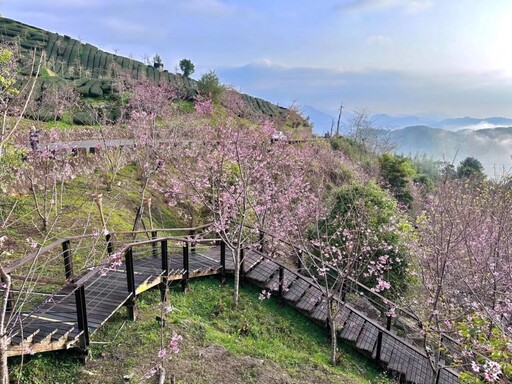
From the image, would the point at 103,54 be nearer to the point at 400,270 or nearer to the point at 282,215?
the point at 282,215

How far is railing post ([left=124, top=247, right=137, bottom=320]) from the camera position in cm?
607

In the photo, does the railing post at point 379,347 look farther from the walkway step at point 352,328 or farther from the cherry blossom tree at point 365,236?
the cherry blossom tree at point 365,236

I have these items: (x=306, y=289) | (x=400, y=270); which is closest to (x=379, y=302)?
(x=400, y=270)

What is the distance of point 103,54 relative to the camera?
4434 centimetres

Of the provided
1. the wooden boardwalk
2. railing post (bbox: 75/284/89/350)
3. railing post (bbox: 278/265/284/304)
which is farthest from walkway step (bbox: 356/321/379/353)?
railing post (bbox: 75/284/89/350)

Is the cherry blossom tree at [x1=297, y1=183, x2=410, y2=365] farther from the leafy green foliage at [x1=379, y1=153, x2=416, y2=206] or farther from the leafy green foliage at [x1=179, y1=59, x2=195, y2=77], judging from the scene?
the leafy green foliage at [x1=179, y1=59, x2=195, y2=77]

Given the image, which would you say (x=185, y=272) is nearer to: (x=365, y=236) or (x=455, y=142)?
(x=365, y=236)

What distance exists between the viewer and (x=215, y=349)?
591 centimetres

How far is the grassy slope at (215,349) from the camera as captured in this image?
4.85 m

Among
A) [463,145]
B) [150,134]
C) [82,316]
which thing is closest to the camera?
[82,316]

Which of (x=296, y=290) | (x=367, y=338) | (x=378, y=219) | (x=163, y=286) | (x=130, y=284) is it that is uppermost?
(x=378, y=219)

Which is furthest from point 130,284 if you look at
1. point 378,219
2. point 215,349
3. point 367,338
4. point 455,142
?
point 455,142

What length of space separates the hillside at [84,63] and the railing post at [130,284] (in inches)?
1067

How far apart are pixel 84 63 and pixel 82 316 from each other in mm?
42275
